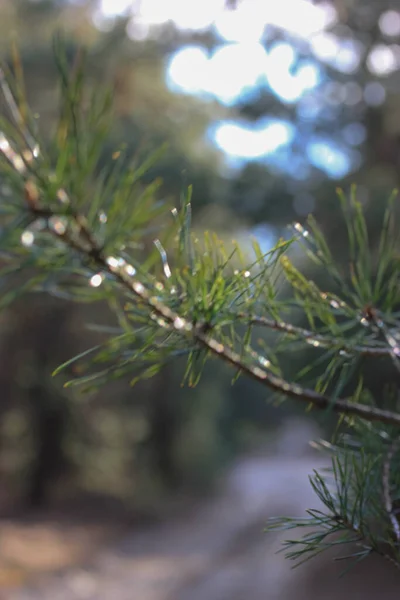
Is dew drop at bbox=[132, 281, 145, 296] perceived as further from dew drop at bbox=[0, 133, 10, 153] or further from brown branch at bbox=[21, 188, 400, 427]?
dew drop at bbox=[0, 133, 10, 153]

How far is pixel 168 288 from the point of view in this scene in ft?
2.00

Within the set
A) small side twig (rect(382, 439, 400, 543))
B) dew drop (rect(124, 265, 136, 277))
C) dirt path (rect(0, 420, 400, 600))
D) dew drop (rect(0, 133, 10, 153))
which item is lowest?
small side twig (rect(382, 439, 400, 543))

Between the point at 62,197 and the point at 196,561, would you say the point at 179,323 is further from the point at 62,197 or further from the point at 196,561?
the point at 196,561

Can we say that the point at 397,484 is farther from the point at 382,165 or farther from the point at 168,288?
the point at 382,165

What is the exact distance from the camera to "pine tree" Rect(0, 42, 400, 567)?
1.35 feet

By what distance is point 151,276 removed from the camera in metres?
0.61

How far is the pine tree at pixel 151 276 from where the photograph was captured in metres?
0.41

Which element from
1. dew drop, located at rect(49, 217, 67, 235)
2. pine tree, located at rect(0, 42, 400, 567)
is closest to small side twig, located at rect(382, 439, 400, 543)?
pine tree, located at rect(0, 42, 400, 567)

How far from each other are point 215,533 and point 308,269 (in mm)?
4303

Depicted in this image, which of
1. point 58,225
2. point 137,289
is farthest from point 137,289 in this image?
point 58,225

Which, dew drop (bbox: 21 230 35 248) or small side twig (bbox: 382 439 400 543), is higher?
dew drop (bbox: 21 230 35 248)

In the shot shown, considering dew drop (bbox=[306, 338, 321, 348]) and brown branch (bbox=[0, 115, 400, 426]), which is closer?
brown branch (bbox=[0, 115, 400, 426])

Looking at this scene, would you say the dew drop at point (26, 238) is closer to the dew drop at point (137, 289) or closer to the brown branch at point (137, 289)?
the brown branch at point (137, 289)

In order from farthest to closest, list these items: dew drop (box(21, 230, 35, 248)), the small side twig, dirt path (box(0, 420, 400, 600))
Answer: dirt path (box(0, 420, 400, 600))
the small side twig
dew drop (box(21, 230, 35, 248))
